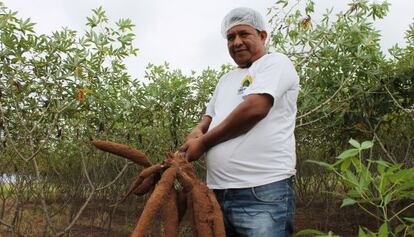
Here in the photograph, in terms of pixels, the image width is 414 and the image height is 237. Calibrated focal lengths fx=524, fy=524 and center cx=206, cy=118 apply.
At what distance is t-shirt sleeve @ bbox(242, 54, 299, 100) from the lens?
181 cm

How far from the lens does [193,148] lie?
1.86m

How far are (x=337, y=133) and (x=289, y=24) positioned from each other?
4.07 feet

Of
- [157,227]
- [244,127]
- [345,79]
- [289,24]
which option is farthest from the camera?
[157,227]

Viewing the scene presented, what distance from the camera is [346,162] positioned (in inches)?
50.3

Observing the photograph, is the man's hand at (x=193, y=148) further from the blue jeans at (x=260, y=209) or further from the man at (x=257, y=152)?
the blue jeans at (x=260, y=209)

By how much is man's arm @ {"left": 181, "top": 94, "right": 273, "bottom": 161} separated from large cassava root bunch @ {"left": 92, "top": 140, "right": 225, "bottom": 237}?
0.08 m

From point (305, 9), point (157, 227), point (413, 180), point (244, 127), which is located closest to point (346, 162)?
point (413, 180)

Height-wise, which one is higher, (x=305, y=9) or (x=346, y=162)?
(x=305, y=9)

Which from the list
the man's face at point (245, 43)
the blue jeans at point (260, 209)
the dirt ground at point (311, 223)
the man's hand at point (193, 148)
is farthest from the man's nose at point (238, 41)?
the dirt ground at point (311, 223)

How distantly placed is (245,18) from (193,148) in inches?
21.8

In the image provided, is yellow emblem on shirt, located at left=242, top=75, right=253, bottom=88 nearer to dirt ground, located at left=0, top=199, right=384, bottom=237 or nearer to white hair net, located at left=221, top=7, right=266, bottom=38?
white hair net, located at left=221, top=7, right=266, bottom=38

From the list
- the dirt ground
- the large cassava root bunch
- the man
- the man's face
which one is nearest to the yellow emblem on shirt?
the man

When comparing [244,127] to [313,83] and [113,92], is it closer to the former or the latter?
[113,92]

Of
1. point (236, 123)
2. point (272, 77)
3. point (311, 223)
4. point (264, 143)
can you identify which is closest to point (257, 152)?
point (264, 143)
